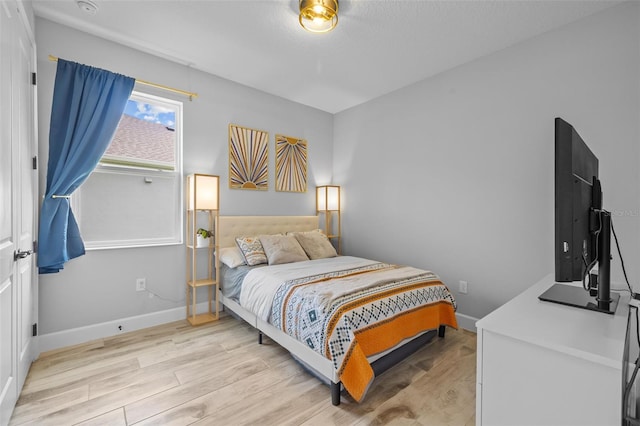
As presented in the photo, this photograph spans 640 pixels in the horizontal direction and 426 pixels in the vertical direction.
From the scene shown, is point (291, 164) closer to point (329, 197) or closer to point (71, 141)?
point (329, 197)

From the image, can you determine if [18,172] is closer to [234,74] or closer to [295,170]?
[234,74]

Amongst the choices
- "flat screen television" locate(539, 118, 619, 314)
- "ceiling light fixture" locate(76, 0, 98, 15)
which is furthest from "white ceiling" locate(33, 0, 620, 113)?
"flat screen television" locate(539, 118, 619, 314)

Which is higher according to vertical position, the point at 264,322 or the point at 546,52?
the point at 546,52

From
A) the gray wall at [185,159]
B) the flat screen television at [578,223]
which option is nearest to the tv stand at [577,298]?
the flat screen television at [578,223]

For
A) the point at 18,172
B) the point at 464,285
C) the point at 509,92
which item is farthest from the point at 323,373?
the point at 509,92

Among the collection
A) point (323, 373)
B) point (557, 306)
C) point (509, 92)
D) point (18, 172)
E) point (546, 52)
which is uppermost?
point (546, 52)

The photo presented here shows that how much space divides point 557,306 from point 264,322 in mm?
2036

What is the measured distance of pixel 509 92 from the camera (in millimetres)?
2754

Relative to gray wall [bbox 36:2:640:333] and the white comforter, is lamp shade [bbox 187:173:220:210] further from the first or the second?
the white comforter

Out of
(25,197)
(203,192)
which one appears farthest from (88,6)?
(203,192)

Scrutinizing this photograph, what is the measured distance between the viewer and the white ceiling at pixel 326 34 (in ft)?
7.41

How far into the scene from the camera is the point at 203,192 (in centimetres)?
309

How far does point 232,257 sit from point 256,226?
1.99 feet

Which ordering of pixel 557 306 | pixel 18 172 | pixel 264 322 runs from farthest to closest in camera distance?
pixel 264 322 → pixel 18 172 → pixel 557 306
